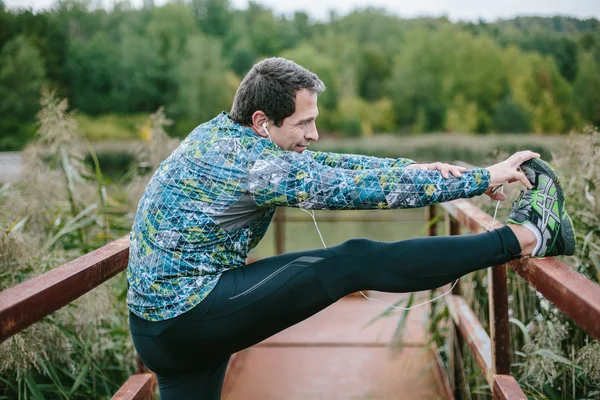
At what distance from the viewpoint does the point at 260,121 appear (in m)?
1.55

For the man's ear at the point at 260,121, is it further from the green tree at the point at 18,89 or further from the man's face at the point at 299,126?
the green tree at the point at 18,89

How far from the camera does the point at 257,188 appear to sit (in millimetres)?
1387

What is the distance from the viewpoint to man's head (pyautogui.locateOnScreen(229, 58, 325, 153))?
1542mm

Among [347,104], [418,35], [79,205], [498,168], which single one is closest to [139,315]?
[498,168]

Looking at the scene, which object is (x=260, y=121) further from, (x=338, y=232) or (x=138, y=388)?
(x=338, y=232)

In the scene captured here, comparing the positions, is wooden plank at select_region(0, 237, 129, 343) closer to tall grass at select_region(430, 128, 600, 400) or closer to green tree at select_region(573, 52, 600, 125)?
tall grass at select_region(430, 128, 600, 400)

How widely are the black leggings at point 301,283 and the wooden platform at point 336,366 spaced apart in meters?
1.21

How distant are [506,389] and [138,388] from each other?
3.41 ft

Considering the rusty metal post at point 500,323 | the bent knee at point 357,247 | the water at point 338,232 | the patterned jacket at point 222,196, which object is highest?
the patterned jacket at point 222,196

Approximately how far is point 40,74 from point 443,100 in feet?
96.1

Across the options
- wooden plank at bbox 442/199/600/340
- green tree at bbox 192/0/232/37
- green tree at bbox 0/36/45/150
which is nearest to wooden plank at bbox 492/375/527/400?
wooden plank at bbox 442/199/600/340

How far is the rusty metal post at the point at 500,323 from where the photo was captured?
69.1 inches

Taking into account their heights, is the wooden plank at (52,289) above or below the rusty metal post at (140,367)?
above

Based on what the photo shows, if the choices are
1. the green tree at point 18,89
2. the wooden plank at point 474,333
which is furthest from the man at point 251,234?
the green tree at point 18,89
